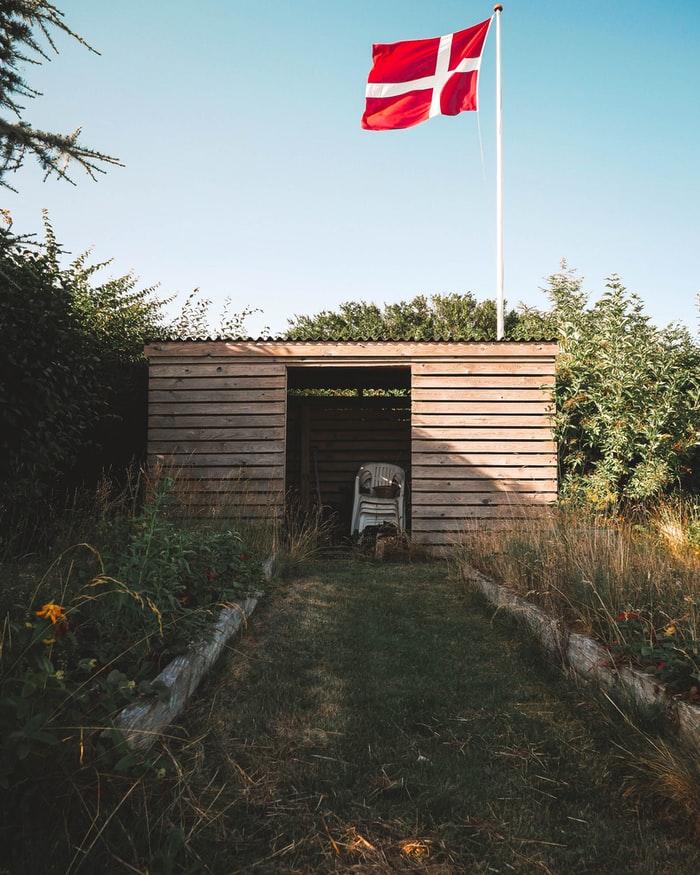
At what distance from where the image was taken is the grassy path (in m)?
1.92

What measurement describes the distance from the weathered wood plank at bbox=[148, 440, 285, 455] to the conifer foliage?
5.70 m

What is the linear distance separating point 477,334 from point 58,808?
18.8m

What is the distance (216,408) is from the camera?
906cm

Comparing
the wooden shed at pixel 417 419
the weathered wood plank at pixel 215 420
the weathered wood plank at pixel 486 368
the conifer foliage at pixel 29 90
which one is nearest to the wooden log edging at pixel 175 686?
the conifer foliage at pixel 29 90

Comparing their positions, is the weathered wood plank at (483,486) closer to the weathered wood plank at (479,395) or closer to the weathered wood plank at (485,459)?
the weathered wood plank at (485,459)

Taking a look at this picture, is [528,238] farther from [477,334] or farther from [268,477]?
[477,334]

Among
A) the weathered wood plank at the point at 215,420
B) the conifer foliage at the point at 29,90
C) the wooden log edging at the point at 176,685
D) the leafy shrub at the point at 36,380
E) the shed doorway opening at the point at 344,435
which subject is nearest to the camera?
the wooden log edging at the point at 176,685

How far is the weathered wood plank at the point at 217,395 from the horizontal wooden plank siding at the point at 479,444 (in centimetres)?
212

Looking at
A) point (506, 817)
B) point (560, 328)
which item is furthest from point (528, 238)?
point (506, 817)

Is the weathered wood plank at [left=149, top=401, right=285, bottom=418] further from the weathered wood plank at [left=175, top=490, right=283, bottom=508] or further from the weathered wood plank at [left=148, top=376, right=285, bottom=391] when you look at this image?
the weathered wood plank at [left=175, top=490, right=283, bottom=508]

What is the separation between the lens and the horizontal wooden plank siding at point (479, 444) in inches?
348

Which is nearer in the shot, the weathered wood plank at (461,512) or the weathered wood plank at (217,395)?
the weathered wood plank at (461,512)

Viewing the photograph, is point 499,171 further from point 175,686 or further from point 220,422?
point 175,686

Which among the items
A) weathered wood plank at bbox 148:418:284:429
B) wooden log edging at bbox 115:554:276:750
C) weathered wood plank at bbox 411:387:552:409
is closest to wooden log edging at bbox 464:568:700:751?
wooden log edging at bbox 115:554:276:750
